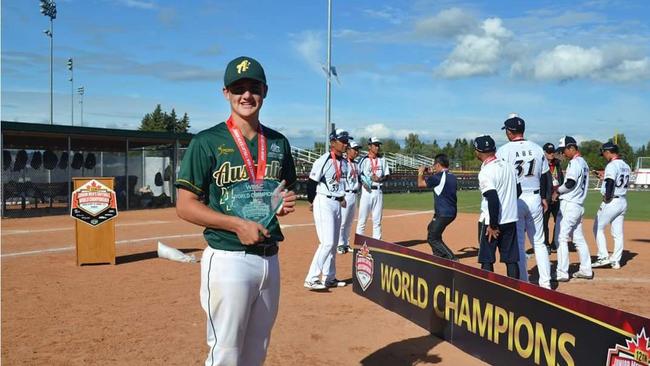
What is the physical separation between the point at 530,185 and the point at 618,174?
2.95 meters

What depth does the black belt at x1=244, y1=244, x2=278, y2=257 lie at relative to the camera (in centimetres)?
288

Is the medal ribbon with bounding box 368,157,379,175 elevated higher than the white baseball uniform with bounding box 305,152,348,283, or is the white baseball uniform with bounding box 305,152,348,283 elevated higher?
the medal ribbon with bounding box 368,157,379,175

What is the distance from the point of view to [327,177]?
8.27 m

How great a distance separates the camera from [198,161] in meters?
2.85

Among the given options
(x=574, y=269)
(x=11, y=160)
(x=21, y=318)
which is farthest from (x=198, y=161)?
(x=11, y=160)

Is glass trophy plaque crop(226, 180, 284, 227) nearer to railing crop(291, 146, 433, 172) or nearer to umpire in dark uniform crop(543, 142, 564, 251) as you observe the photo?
umpire in dark uniform crop(543, 142, 564, 251)

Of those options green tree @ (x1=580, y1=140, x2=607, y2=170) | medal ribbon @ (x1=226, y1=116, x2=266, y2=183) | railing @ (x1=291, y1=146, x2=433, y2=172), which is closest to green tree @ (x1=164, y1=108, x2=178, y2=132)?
railing @ (x1=291, y1=146, x2=433, y2=172)

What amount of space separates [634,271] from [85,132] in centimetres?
1870

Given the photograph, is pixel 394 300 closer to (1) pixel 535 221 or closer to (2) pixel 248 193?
(1) pixel 535 221

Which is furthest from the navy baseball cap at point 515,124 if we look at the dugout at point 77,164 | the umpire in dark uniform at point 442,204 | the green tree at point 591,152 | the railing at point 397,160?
the green tree at point 591,152

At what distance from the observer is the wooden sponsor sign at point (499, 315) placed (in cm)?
341

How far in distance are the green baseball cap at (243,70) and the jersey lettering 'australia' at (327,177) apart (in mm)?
5004

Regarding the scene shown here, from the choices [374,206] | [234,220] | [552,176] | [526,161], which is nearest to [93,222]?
[374,206]

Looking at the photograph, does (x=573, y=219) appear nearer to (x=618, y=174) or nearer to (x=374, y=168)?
(x=618, y=174)
